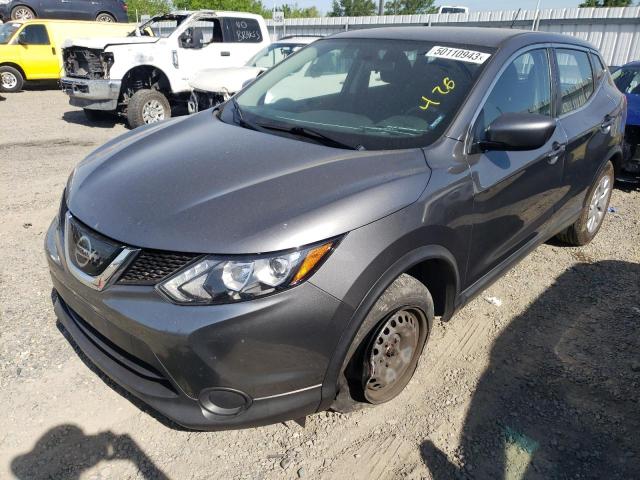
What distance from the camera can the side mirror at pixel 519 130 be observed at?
2387mm

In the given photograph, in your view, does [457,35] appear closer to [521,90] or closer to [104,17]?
[521,90]

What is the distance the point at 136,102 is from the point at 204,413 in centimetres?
749

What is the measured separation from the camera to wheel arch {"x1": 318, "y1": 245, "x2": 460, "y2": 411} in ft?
6.46

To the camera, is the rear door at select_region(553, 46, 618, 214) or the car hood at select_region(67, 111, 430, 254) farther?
the rear door at select_region(553, 46, 618, 214)

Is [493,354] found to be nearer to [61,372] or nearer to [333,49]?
[333,49]

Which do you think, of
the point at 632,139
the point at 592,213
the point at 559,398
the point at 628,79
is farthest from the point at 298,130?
the point at 628,79

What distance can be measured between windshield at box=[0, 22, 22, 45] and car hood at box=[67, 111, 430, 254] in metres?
13.0

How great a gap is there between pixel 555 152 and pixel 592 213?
5.10ft

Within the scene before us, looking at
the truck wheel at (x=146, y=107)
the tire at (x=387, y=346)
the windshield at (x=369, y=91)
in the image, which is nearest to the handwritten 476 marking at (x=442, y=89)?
the windshield at (x=369, y=91)

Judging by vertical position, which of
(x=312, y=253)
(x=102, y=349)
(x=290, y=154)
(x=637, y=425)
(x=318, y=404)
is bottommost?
(x=637, y=425)

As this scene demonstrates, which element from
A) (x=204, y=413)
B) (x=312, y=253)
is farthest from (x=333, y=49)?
(x=204, y=413)

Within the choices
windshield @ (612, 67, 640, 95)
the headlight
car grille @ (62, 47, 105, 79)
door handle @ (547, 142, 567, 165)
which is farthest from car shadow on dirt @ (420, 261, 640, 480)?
car grille @ (62, 47, 105, 79)

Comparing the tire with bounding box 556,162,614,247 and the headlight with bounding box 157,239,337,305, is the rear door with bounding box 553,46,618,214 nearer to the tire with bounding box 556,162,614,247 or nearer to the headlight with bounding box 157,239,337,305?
the tire with bounding box 556,162,614,247

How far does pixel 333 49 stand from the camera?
338cm
